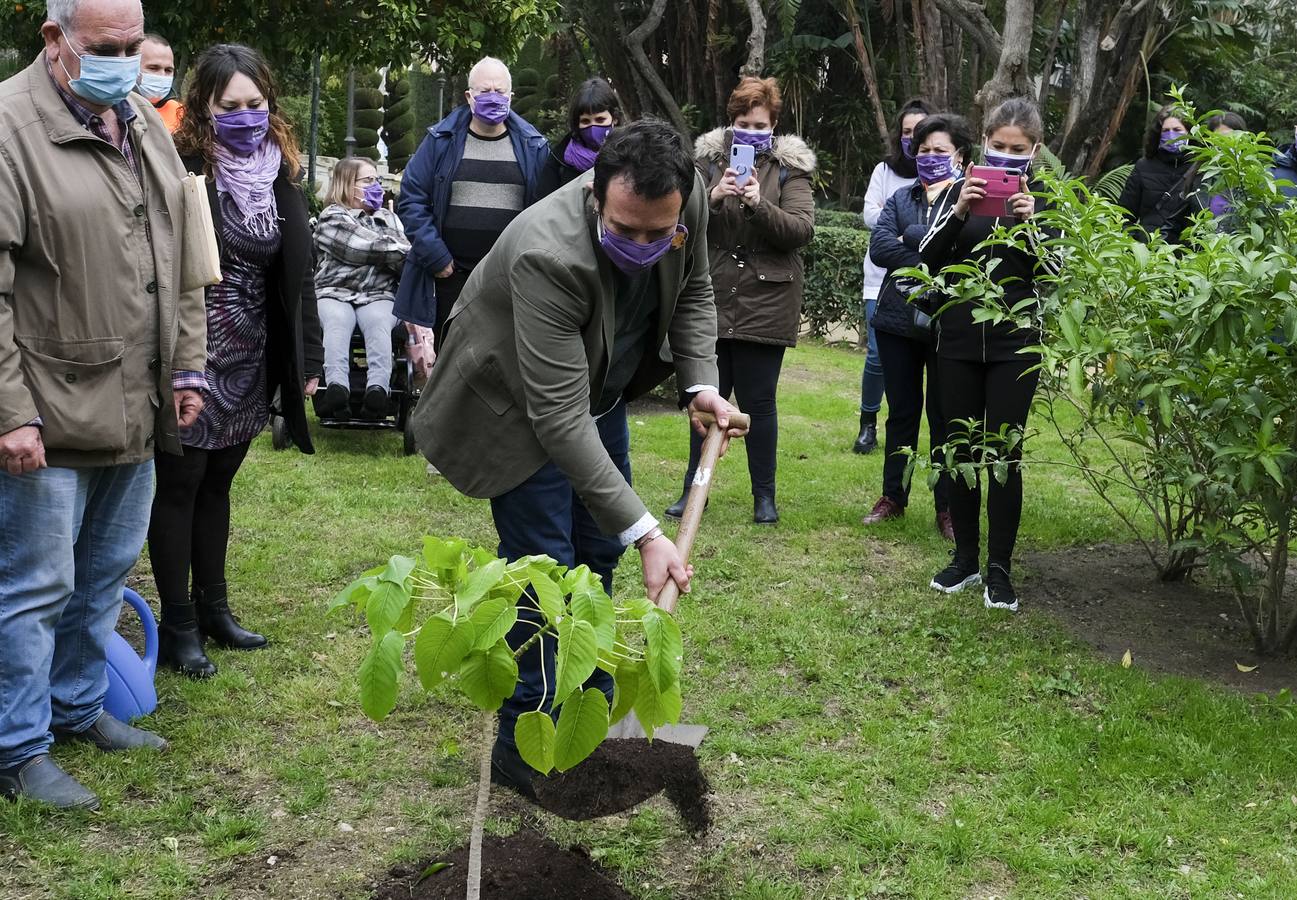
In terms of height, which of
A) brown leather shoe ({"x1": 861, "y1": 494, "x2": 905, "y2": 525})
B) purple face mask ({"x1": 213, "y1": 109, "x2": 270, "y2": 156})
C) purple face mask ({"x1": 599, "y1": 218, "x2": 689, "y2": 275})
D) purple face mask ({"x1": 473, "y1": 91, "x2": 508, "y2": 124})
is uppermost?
purple face mask ({"x1": 473, "y1": 91, "x2": 508, "y2": 124})

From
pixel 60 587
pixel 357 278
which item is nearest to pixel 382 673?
pixel 60 587

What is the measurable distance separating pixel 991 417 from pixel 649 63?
16.0 metres

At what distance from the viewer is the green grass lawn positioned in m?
3.25

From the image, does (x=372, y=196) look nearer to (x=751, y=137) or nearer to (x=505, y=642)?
(x=751, y=137)

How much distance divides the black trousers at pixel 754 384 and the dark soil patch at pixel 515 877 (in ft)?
10.1

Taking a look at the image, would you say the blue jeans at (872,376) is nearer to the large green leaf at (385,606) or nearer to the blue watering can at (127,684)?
the blue watering can at (127,684)

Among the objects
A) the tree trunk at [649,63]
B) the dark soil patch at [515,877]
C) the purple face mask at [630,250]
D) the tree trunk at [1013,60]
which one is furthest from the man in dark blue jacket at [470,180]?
the tree trunk at [649,63]

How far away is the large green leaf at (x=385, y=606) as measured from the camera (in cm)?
232

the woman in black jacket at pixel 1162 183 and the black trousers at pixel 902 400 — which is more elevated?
the woman in black jacket at pixel 1162 183

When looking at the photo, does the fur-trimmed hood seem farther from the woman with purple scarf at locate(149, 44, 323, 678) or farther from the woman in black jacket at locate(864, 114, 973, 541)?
the woman with purple scarf at locate(149, 44, 323, 678)

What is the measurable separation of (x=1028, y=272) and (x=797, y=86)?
1621cm

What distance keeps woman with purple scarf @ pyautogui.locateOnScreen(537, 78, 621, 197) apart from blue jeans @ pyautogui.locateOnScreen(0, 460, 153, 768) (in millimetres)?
2959

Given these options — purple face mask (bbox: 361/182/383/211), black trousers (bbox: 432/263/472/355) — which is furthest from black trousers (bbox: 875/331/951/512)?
purple face mask (bbox: 361/182/383/211)

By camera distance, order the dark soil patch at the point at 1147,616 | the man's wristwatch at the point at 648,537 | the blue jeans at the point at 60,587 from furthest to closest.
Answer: the dark soil patch at the point at 1147,616 → the blue jeans at the point at 60,587 → the man's wristwatch at the point at 648,537
